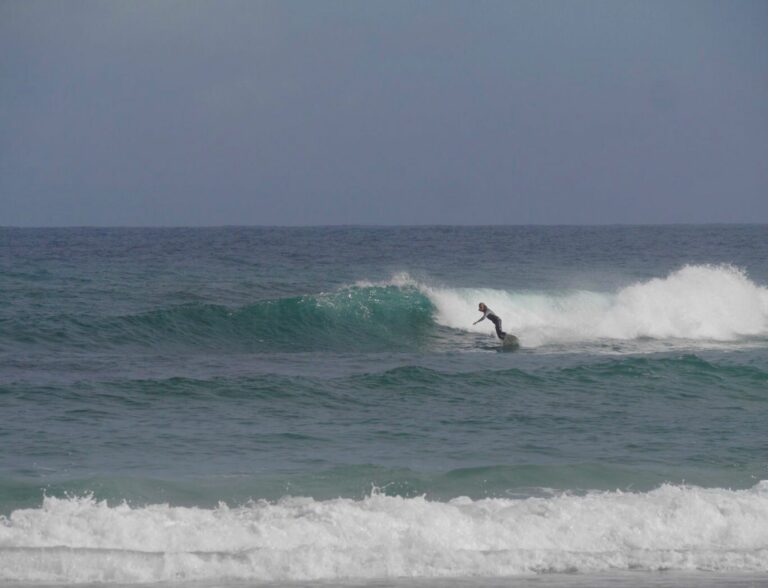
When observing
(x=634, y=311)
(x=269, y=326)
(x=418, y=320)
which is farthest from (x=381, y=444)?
(x=634, y=311)

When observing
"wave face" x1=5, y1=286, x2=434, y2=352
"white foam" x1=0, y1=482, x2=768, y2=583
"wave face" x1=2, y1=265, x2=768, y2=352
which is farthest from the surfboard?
"white foam" x1=0, y1=482, x2=768, y2=583

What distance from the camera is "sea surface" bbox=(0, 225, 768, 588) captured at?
9156mm

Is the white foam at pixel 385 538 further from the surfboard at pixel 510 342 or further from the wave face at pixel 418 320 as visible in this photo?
the wave face at pixel 418 320

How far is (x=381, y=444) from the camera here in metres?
13.1

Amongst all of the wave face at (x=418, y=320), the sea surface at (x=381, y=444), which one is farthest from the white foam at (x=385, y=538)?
the wave face at (x=418, y=320)

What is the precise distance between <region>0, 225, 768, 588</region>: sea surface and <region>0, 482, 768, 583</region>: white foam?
0.03 m

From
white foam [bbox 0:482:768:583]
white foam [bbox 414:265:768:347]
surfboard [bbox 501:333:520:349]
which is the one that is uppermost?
white foam [bbox 414:265:768:347]

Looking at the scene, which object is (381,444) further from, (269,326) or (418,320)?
(418,320)

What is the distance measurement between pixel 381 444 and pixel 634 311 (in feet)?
48.1

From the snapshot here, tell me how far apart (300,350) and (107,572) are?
12.8m

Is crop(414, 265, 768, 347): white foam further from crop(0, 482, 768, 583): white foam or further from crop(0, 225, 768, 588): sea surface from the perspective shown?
crop(0, 482, 768, 583): white foam

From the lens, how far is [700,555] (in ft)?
30.8

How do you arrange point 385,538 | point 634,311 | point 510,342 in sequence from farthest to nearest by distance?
point 634,311 → point 510,342 → point 385,538

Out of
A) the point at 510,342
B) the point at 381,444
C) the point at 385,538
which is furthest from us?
the point at 510,342
